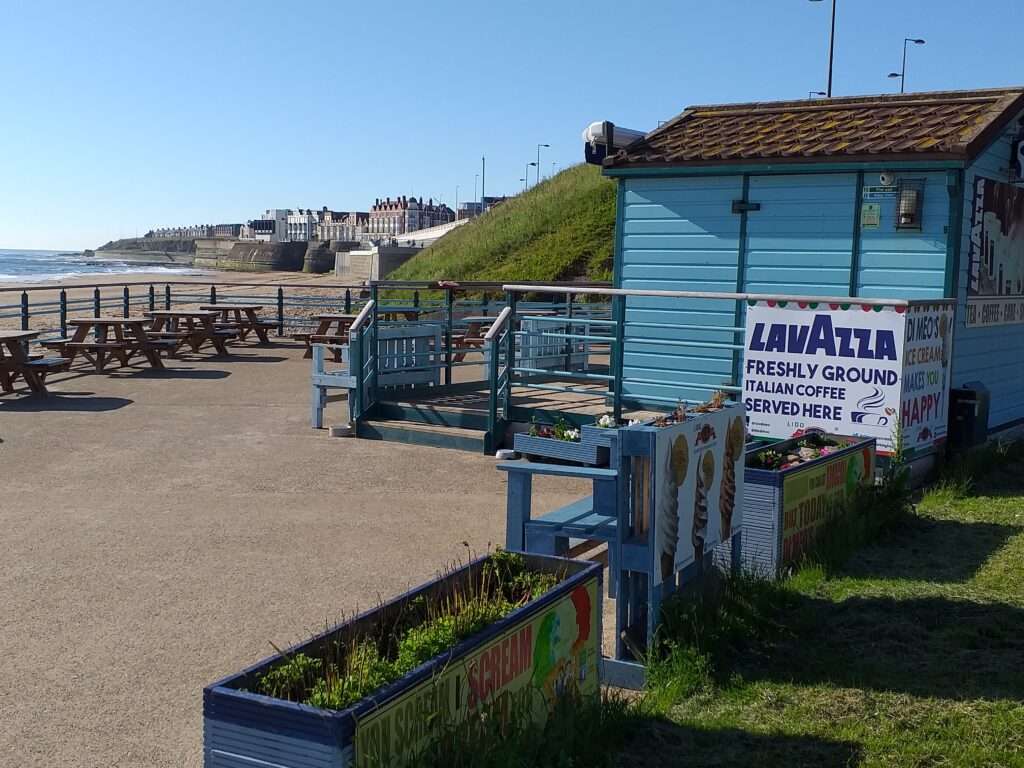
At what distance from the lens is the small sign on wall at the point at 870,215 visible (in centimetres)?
1032

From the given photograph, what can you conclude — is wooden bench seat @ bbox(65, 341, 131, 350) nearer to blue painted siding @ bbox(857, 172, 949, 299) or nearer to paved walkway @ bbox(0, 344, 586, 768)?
paved walkway @ bbox(0, 344, 586, 768)

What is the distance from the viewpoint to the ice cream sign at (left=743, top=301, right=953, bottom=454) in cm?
820

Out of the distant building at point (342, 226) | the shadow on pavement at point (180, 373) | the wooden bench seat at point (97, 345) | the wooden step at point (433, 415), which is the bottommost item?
the shadow on pavement at point (180, 373)

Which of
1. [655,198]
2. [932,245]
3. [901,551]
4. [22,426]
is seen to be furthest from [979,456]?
[22,426]

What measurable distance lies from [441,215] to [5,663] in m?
185

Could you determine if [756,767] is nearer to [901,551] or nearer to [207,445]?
[901,551]

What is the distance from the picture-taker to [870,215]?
10.4 meters

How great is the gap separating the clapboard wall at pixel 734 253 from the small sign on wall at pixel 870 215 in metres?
0.03

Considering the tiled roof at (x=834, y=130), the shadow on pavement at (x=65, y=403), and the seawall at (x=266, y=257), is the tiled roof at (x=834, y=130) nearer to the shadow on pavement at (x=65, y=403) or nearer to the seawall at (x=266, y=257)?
the shadow on pavement at (x=65, y=403)

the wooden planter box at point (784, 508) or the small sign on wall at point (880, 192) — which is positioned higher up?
the small sign on wall at point (880, 192)

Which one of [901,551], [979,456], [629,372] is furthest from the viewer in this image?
[629,372]

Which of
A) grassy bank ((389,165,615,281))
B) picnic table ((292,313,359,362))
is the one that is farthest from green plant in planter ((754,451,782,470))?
grassy bank ((389,165,615,281))

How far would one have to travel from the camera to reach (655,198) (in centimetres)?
1166

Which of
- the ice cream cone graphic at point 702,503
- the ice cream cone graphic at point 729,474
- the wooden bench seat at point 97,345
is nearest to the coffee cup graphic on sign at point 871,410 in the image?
the ice cream cone graphic at point 729,474
